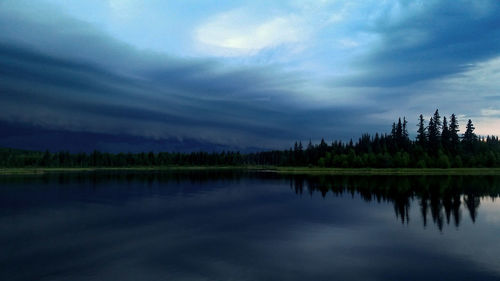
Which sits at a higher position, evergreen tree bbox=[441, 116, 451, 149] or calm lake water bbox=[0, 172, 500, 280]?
evergreen tree bbox=[441, 116, 451, 149]

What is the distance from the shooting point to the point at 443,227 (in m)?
35.7

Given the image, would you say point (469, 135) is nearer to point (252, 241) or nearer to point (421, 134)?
point (421, 134)

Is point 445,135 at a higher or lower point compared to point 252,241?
higher

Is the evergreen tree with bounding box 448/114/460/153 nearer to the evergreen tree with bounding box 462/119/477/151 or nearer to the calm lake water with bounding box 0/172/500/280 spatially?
the evergreen tree with bounding box 462/119/477/151

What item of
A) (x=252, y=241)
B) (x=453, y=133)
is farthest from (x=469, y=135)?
(x=252, y=241)

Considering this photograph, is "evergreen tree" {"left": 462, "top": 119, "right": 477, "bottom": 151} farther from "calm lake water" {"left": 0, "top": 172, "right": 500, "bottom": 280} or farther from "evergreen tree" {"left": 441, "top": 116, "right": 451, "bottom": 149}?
→ "calm lake water" {"left": 0, "top": 172, "right": 500, "bottom": 280}

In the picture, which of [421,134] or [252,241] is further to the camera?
[421,134]

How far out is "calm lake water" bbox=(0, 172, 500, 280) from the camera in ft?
71.9

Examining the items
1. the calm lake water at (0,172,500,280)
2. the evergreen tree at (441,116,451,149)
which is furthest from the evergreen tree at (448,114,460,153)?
the calm lake water at (0,172,500,280)

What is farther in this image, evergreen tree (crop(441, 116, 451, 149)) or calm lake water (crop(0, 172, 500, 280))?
evergreen tree (crop(441, 116, 451, 149))

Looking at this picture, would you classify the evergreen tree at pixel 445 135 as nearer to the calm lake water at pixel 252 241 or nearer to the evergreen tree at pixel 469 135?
the evergreen tree at pixel 469 135

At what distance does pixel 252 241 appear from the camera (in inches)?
1217

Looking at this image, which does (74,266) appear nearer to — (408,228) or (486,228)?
(408,228)

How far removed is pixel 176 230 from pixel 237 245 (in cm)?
922
